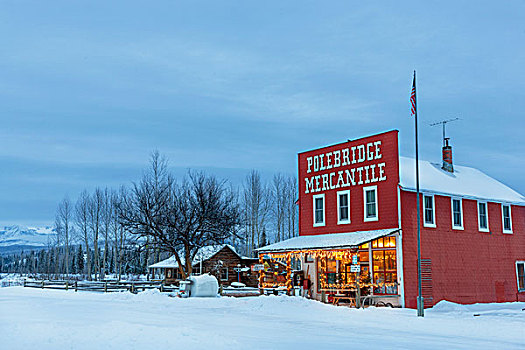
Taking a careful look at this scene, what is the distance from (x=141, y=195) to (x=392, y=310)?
26.5 meters

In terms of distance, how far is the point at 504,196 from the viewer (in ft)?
125

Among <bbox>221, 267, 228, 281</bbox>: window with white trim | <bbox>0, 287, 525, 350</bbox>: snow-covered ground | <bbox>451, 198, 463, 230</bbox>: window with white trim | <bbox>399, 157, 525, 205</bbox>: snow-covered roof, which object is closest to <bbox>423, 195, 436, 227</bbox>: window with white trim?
<bbox>399, 157, 525, 205</bbox>: snow-covered roof

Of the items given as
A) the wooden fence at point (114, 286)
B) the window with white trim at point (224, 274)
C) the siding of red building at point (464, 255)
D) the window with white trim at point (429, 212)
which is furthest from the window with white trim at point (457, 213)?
the window with white trim at point (224, 274)

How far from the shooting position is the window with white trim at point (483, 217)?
35.8 m

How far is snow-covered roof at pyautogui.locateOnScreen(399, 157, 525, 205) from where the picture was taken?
33075mm

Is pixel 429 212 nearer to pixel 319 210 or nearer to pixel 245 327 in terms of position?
pixel 319 210

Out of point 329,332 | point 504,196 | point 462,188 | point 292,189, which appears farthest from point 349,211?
point 292,189

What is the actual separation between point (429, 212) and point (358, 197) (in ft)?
12.7

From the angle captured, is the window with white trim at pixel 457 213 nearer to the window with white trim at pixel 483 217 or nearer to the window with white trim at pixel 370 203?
the window with white trim at pixel 483 217

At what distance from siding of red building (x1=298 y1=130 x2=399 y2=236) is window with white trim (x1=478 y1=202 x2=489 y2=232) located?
7328 mm

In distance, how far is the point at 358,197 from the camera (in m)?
33.5

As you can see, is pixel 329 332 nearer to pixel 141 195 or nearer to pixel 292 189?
pixel 141 195

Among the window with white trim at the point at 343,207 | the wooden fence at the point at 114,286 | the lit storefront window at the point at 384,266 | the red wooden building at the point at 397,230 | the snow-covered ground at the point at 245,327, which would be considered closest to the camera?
the snow-covered ground at the point at 245,327

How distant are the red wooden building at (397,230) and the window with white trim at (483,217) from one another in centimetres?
6
